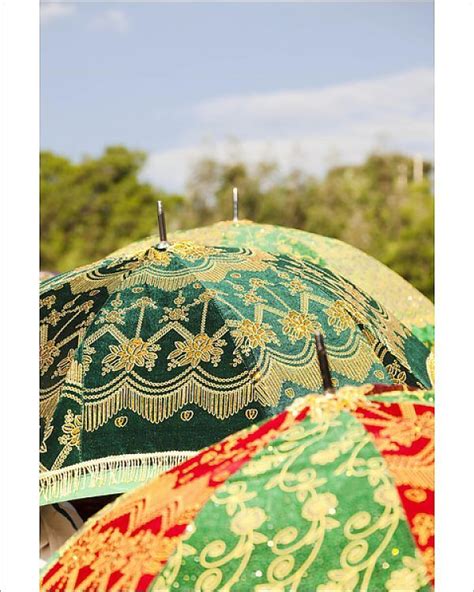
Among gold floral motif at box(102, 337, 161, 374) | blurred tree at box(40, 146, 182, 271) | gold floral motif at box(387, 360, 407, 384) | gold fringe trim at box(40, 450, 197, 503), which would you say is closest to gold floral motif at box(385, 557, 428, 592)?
gold fringe trim at box(40, 450, 197, 503)

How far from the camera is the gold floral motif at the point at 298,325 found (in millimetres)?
2393

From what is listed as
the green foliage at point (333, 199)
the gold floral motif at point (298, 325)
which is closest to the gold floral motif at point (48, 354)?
the gold floral motif at point (298, 325)

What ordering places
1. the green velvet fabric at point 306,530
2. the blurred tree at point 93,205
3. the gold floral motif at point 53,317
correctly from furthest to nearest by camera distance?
the blurred tree at point 93,205
the gold floral motif at point 53,317
the green velvet fabric at point 306,530

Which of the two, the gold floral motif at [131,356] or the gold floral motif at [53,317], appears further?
the gold floral motif at [53,317]

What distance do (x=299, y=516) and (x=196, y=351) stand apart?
94 cm

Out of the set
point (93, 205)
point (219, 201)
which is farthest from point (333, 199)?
point (93, 205)

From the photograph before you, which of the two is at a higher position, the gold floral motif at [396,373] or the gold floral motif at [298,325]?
the gold floral motif at [298,325]

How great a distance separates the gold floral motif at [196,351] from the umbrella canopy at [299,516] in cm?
83

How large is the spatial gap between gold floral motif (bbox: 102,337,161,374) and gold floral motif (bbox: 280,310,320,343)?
0.34 metres

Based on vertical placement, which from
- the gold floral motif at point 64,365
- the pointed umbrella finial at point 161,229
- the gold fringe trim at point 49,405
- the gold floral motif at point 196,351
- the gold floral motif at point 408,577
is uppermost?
the pointed umbrella finial at point 161,229

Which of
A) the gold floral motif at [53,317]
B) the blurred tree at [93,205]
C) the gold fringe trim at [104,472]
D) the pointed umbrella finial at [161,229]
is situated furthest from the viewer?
the blurred tree at [93,205]

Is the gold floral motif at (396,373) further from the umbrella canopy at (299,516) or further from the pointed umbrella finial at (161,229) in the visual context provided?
the umbrella canopy at (299,516)

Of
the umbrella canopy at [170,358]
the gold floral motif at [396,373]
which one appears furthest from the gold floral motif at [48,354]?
the gold floral motif at [396,373]
